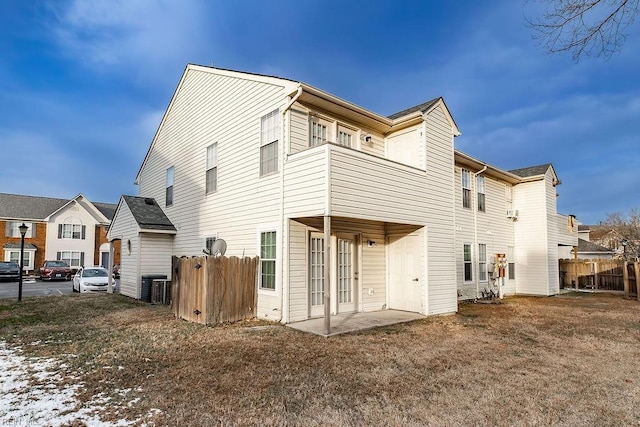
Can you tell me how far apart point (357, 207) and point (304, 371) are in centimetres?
421

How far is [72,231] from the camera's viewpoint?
109 feet

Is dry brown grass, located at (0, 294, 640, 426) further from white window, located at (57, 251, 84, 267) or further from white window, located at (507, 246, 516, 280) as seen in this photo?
white window, located at (57, 251, 84, 267)

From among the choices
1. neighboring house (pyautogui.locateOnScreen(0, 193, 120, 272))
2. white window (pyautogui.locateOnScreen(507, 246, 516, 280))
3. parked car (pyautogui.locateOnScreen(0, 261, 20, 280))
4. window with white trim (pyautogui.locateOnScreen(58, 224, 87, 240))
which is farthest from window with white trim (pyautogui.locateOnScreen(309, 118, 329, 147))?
window with white trim (pyautogui.locateOnScreen(58, 224, 87, 240))

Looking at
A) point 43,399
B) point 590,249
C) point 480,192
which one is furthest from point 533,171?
point 590,249

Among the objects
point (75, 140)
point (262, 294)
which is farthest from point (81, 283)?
point (75, 140)

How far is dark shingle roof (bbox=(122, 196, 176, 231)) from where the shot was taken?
1452cm

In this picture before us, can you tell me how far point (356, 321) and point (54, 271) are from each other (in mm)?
27461

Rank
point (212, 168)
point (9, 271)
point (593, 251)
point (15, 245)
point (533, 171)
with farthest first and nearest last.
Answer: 1. point (593, 251)
2. point (15, 245)
3. point (9, 271)
4. point (533, 171)
5. point (212, 168)

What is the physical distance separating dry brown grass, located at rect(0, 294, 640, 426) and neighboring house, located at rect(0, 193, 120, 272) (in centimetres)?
2745

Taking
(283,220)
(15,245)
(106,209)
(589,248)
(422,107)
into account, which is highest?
(422,107)

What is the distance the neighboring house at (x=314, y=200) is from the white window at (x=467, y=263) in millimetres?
43

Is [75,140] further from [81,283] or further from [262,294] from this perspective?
[262,294]

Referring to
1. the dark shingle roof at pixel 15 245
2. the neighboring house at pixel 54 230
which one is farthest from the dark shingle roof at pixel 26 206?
the dark shingle roof at pixel 15 245

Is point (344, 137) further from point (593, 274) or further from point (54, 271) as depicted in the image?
point (54, 271)
